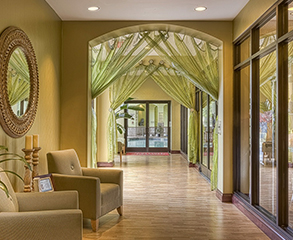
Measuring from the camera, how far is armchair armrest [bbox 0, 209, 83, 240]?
2086mm

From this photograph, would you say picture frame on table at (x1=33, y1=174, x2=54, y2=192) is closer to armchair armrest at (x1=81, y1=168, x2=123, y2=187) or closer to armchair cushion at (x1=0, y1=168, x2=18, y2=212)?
armchair cushion at (x1=0, y1=168, x2=18, y2=212)

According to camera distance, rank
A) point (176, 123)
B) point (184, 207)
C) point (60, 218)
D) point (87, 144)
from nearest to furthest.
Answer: point (60, 218)
point (184, 207)
point (87, 144)
point (176, 123)

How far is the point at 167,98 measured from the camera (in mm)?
11570

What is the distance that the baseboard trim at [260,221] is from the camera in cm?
309

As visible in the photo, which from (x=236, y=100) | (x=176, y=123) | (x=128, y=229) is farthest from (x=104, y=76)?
(x=176, y=123)

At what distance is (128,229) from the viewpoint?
3.52 m

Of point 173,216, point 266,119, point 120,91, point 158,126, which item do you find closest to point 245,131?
point 266,119

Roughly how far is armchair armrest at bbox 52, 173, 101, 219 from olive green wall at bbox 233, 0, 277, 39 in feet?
8.67

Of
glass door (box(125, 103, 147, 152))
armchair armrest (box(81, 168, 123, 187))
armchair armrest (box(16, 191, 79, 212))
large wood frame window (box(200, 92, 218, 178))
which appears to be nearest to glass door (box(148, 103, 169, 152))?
glass door (box(125, 103, 147, 152))

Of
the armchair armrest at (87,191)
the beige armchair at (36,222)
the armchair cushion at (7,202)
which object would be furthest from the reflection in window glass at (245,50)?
the armchair cushion at (7,202)

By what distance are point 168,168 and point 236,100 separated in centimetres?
Answer: 382

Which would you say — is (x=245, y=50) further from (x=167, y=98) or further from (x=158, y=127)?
(x=158, y=127)

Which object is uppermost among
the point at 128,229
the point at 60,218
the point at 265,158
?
the point at 265,158

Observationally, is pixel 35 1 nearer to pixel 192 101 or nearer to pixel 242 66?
pixel 242 66
